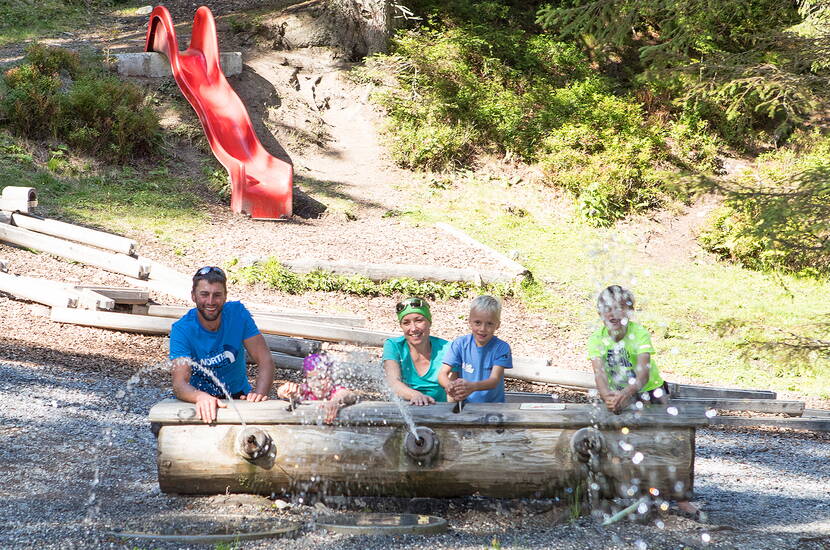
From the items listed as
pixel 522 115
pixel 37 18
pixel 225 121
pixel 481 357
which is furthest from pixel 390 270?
pixel 37 18

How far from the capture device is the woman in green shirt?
492 cm

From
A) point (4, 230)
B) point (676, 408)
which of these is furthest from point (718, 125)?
point (676, 408)

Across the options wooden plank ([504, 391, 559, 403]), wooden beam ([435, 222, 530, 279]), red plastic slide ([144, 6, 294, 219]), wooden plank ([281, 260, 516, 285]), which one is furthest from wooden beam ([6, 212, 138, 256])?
wooden plank ([504, 391, 559, 403])

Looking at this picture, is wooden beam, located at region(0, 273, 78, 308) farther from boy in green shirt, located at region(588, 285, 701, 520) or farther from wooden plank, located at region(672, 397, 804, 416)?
wooden plank, located at region(672, 397, 804, 416)

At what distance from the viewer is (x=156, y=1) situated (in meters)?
20.8

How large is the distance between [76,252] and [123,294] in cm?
178

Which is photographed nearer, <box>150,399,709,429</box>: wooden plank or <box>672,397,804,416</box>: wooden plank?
<box>150,399,709,429</box>: wooden plank

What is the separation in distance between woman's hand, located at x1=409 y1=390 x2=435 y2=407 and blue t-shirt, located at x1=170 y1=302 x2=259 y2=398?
38.5 inches

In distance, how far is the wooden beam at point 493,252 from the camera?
1151 centimetres

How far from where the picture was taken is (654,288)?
1259cm

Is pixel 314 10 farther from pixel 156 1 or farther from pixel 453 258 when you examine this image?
pixel 453 258

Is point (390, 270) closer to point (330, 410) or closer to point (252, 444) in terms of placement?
point (330, 410)

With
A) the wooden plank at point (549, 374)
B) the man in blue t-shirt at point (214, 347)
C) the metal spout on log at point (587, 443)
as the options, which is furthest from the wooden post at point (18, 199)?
the metal spout on log at point (587, 443)

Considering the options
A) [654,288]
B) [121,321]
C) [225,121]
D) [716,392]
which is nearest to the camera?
[716,392]
